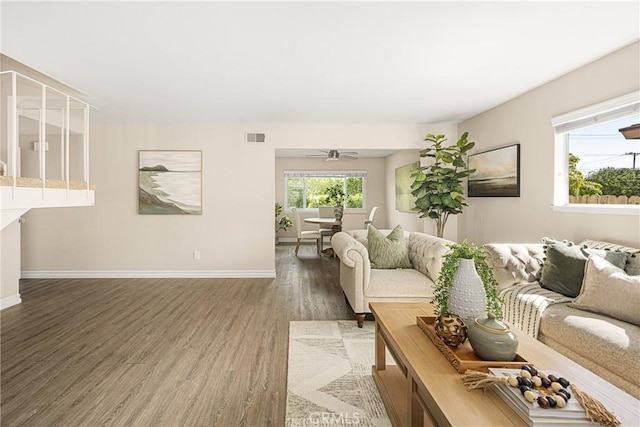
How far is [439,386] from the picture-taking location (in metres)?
1.28

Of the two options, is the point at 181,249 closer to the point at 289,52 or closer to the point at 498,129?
the point at 289,52

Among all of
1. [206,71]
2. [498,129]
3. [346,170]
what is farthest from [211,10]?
[346,170]

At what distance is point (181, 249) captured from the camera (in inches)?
210

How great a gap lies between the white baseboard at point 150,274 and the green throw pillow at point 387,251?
2.16m

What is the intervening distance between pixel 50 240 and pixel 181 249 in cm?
193

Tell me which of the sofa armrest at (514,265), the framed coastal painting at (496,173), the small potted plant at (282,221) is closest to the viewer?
the sofa armrest at (514,265)

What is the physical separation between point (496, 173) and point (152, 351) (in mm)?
4168

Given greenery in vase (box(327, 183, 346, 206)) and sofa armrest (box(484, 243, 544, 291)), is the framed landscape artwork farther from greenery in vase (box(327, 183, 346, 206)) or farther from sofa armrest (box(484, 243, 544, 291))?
sofa armrest (box(484, 243, 544, 291))

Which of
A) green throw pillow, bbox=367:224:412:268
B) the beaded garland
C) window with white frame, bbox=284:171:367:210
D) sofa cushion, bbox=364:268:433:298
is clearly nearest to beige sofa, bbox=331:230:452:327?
sofa cushion, bbox=364:268:433:298

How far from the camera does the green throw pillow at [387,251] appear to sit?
142 inches

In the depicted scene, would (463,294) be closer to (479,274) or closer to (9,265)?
(479,274)

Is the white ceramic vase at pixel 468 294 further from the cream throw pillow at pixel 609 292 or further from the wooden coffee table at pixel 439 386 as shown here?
the cream throw pillow at pixel 609 292

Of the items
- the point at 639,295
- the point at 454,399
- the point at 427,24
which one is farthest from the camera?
the point at 427,24

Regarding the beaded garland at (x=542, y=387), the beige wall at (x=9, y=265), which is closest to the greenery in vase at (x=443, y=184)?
the beaded garland at (x=542, y=387)
